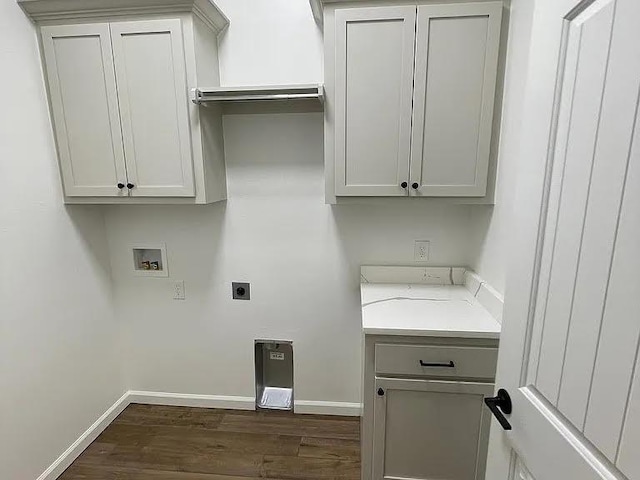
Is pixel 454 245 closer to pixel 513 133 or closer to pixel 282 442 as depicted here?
pixel 513 133

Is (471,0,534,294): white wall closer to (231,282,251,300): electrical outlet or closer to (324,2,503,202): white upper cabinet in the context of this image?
(324,2,503,202): white upper cabinet

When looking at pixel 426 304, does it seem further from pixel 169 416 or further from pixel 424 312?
pixel 169 416

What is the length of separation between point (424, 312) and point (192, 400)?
171 centimetres

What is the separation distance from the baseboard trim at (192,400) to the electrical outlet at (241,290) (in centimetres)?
71

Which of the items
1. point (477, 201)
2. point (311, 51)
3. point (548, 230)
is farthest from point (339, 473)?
point (311, 51)

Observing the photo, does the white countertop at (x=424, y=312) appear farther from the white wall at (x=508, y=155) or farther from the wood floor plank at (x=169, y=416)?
the wood floor plank at (x=169, y=416)

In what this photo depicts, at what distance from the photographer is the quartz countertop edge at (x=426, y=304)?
1.47m

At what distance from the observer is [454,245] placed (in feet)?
6.66

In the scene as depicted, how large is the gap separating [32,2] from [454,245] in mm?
2371

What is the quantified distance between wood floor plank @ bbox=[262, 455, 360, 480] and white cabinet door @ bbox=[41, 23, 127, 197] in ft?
5.42

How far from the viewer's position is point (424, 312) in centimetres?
163

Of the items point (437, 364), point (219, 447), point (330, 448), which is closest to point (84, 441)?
point (219, 447)

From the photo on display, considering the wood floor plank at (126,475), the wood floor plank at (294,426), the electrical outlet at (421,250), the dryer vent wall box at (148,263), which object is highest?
the electrical outlet at (421,250)

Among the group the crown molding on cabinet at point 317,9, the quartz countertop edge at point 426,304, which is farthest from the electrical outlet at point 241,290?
the crown molding on cabinet at point 317,9
